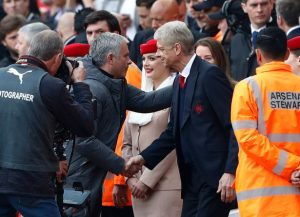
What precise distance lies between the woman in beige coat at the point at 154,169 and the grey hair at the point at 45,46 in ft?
5.76

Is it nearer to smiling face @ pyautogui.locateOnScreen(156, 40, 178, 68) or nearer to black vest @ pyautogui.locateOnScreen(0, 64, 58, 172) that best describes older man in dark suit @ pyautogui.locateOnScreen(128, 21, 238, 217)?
smiling face @ pyautogui.locateOnScreen(156, 40, 178, 68)

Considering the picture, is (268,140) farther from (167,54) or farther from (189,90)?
(167,54)

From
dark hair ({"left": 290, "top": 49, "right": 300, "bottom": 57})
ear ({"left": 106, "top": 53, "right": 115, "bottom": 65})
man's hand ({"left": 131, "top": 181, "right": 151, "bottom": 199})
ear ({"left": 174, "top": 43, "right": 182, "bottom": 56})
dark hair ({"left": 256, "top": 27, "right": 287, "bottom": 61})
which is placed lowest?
man's hand ({"left": 131, "top": 181, "right": 151, "bottom": 199})

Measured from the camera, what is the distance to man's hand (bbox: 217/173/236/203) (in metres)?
9.12

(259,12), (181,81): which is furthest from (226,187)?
(259,12)

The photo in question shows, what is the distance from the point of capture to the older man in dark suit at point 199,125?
9.40m

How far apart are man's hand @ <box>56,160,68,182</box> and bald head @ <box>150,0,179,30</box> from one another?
397 cm

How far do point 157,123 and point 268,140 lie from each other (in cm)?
205

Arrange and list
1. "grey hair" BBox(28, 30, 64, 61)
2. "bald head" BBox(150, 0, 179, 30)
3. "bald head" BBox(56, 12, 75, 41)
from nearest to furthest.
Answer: "grey hair" BBox(28, 30, 64, 61) → "bald head" BBox(150, 0, 179, 30) → "bald head" BBox(56, 12, 75, 41)

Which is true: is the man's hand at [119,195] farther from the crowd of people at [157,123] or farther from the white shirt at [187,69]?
the white shirt at [187,69]

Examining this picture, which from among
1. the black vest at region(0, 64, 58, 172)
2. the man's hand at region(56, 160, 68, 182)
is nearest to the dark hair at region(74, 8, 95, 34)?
the man's hand at region(56, 160, 68, 182)

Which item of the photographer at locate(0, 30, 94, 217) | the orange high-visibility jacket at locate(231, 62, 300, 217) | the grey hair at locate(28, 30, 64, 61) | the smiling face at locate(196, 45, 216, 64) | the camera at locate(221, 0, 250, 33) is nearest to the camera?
the orange high-visibility jacket at locate(231, 62, 300, 217)

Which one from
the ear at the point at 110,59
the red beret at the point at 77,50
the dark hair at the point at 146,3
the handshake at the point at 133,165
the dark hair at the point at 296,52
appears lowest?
the handshake at the point at 133,165

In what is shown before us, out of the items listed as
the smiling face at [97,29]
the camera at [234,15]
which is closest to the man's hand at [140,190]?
the smiling face at [97,29]
